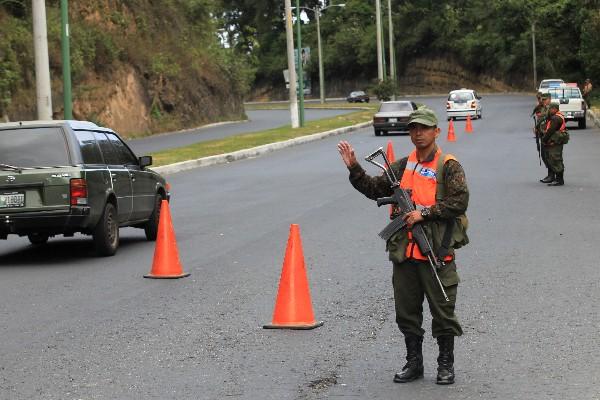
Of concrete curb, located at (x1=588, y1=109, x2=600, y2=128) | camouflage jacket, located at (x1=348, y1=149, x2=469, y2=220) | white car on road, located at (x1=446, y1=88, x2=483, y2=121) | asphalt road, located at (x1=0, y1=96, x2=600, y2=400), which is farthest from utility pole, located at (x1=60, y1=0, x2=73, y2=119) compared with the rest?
white car on road, located at (x1=446, y1=88, x2=483, y2=121)

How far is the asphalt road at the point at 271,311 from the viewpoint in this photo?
7.21 m

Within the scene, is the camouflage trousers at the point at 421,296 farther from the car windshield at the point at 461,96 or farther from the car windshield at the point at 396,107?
the car windshield at the point at 461,96

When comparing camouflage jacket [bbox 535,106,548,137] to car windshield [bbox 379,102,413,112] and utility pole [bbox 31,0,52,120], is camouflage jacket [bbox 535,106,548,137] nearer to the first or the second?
utility pole [bbox 31,0,52,120]

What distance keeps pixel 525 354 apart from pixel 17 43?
37444 millimetres

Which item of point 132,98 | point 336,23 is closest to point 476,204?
point 132,98

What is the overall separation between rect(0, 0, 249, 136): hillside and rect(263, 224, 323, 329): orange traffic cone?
103 feet

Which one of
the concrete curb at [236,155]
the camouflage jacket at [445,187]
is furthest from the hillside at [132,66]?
the camouflage jacket at [445,187]

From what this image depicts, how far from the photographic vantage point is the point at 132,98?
51406 millimetres

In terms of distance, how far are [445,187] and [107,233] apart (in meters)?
7.43

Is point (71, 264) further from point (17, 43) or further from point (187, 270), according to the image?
point (17, 43)

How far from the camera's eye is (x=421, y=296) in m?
7.14

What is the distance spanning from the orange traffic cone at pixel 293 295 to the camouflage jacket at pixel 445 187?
5.59 feet

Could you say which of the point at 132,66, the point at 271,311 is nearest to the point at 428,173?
the point at 271,311

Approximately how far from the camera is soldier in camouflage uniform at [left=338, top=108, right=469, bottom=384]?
698 cm
